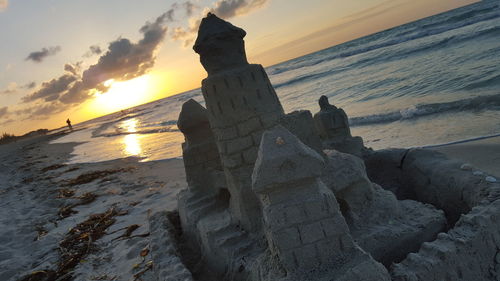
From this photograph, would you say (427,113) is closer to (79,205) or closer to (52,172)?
(79,205)

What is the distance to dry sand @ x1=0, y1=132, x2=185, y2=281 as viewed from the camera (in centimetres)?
549

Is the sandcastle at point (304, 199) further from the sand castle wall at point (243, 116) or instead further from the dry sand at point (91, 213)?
the dry sand at point (91, 213)

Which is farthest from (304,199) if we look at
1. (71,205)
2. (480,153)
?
(71,205)

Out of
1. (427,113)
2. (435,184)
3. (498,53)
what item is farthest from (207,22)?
(498,53)

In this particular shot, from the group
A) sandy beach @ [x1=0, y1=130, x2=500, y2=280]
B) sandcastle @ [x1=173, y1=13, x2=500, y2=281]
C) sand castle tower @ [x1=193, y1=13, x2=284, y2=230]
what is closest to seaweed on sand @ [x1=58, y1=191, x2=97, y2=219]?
sandy beach @ [x1=0, y1=130, x2=500, y2=280]

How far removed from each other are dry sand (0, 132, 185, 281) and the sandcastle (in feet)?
4.67

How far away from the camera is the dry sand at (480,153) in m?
5.45

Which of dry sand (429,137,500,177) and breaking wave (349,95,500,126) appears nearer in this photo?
dry sand (429,137,500,177)

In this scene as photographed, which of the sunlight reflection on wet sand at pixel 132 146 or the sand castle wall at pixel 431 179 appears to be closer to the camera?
the sand castle wall at pixel 431 179

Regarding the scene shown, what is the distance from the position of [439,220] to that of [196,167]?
3172mm

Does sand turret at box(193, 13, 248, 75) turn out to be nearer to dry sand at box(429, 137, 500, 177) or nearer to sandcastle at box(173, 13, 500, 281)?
sandcastle at box(173, 13, 500, 281)

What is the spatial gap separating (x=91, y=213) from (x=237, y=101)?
6851 mm

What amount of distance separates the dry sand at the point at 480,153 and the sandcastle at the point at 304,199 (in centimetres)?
190

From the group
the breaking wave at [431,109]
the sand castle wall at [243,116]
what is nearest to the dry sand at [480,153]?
→ the breaking wave at [431,109]
